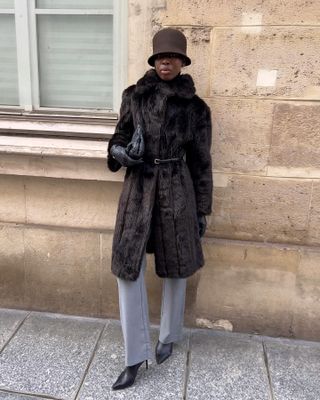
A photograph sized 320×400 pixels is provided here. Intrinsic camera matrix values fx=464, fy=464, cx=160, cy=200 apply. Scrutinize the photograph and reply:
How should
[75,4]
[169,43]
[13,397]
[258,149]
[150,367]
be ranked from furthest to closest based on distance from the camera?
[75,4], [258,149], [150,367], [13,397], [169,43]

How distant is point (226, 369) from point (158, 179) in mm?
1260

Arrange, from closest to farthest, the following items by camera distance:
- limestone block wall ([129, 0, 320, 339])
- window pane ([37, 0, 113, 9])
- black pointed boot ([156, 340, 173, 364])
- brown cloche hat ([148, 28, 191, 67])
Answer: brown cloche hat ([148, 28, 191, 67]) < limestone block wall ([129, 0, 320, 339]) < black pointed boot ([156, 340, 173, 364]) < window pane ([37, 0, 113, 9])

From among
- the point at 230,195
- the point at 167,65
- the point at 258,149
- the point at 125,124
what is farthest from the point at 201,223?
the point at 167,65

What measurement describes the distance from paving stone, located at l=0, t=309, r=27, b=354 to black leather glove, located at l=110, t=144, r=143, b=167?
150 centimetres

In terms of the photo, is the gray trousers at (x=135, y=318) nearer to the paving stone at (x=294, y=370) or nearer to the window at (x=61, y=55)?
the paving stone at (x=294, y=370)

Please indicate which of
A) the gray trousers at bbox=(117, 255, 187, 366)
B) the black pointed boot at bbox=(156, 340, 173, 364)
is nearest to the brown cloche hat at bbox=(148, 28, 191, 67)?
the gray trousers at bbox=(117, 255, 187, 366)

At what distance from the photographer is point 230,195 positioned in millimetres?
3086

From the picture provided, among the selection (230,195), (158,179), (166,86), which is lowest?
(230,195)

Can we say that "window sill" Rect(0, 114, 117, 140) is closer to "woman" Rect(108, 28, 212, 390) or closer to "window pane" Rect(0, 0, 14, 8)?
"woman" Rect(108, 28, 212, 390)

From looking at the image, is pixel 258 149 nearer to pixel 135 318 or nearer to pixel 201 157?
pixel 201 157

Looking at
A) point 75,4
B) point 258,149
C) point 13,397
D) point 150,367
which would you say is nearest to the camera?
point 13,397

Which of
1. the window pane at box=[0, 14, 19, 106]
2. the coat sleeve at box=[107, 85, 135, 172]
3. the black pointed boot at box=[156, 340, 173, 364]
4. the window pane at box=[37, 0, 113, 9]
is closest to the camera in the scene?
the coat sleeve at box=[107, 85, 135, 172]

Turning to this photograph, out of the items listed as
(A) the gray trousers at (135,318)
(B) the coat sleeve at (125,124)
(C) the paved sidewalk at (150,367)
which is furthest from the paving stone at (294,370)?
(B) the coat sleeve at (125,124)

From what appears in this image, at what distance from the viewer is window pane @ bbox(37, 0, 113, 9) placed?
10.1 feet
